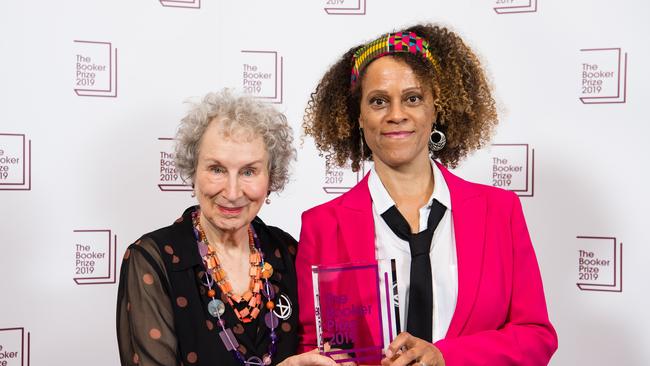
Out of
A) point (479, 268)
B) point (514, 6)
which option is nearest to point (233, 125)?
point (479, 268)

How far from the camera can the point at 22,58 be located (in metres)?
2.29

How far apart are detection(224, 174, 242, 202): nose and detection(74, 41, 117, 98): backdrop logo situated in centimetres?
88

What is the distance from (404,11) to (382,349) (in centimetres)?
151

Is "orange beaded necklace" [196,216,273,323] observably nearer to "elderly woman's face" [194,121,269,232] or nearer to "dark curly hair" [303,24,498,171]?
"elderly woman's face" [194,121,269,232]

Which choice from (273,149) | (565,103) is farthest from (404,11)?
(273,149)

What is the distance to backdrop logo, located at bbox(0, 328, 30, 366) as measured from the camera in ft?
7.45

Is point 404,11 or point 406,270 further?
point 404,11

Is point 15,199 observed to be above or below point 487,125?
below

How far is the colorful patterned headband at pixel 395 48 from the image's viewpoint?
1.78 metres

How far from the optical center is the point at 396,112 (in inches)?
68.2

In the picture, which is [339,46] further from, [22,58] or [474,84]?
[22,58]

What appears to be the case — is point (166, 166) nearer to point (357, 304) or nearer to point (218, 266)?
point (218, 266)

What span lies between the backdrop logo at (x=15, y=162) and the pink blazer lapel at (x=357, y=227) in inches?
43.4

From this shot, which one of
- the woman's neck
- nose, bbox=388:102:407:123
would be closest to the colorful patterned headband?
nose, bbox=388:102:407:123
